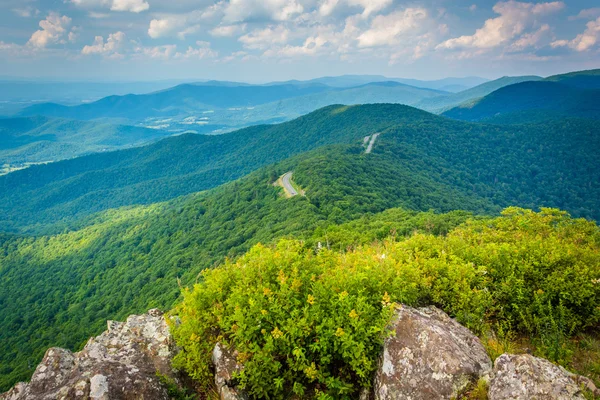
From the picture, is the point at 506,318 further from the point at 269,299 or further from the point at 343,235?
the point at 343,235

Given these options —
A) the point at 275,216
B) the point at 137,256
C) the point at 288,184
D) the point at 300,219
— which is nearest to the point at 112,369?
the point at 300,219

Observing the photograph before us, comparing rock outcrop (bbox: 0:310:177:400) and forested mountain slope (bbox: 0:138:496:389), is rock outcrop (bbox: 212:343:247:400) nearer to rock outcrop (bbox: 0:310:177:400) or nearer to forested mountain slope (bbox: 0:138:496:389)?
rock outcrop (bbox: 0:310:177:400)

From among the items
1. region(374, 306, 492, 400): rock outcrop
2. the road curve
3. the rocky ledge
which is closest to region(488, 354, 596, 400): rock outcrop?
the rocky ledge

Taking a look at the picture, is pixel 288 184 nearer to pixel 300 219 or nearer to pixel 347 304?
pixel 300 219

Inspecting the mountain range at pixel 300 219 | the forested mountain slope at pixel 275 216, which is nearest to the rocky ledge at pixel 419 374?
the mountain range at pixel 300 219

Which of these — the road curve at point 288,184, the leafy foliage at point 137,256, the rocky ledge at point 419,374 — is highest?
the rocky ledge at point 419,374

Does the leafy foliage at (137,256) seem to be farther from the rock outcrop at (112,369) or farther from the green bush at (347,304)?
the green bush at (347,304)

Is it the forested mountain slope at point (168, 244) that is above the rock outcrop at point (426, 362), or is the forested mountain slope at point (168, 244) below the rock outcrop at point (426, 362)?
below
